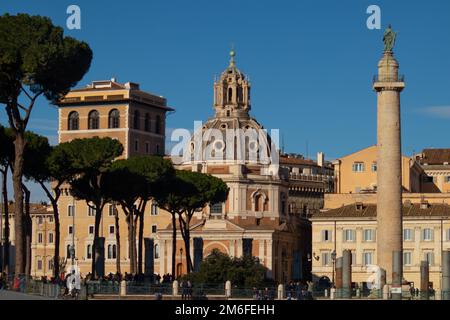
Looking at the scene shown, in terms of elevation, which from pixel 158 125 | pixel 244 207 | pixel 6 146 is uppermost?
pixel 158 125

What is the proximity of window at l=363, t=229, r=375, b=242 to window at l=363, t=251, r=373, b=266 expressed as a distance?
1193mm

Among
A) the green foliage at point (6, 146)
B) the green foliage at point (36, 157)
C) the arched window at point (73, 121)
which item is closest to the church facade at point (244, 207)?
the arched window at point (73, 121)

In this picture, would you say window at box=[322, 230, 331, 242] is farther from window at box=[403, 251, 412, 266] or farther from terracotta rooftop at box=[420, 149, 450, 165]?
terracotta rooftop at box=[420, 149, 450, 165]

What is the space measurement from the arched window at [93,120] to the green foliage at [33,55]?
71.9m

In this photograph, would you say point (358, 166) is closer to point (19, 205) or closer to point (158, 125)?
point (158, 125)

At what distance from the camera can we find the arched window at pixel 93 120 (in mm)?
143000

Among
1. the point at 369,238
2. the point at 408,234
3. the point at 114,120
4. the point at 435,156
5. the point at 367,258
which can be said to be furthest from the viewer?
the point at 435,156

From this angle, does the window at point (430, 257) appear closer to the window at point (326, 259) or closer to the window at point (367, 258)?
the window at point (367, 258)

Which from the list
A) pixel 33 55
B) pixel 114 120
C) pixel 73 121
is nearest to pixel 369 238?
pixel 114 120

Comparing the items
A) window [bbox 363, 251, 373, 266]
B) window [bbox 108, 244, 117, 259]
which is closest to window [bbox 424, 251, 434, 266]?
window [bbox 363, 251, 373, 266]

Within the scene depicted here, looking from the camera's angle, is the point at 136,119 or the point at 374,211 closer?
the point at 374,211

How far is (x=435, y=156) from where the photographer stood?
14938 cm

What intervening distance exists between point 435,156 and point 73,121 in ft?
126
